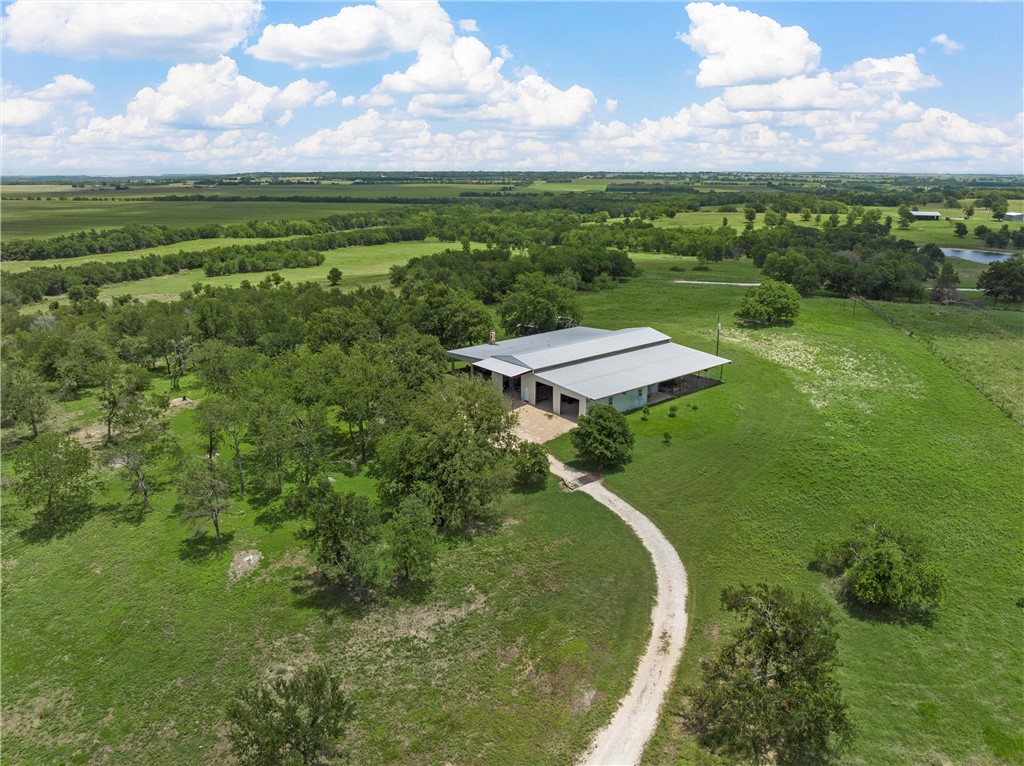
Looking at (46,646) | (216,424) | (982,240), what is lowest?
(46,646)

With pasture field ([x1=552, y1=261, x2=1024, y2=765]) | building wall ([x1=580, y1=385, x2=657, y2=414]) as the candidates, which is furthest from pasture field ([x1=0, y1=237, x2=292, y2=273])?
pasture field ([x1=552, y1=261, x2=1024, y2=765])

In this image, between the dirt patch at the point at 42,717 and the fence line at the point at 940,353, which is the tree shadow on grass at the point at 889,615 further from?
the dirt patch at the point at 42,717

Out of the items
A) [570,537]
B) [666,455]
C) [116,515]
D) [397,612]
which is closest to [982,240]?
[666,455]

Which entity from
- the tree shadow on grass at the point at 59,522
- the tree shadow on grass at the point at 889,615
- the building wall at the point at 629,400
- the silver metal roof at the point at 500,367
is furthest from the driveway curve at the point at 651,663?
the tree shadow on grass at the point at 59,522

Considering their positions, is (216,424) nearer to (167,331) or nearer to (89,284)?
(167,331)

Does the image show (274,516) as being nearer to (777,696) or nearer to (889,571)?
(777,696)

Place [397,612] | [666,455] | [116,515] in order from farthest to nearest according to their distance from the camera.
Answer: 1. [666,455]
2. [116,515]
3. [397,612]

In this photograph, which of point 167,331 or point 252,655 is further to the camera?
point 167,331

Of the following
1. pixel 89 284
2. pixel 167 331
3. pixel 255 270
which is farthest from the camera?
pixel 255 270

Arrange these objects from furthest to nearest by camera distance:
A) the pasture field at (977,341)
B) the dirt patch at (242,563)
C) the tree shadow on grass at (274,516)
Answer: the pasture field at (977,341), the tree shadow on grass at (274,516), the dirt patch at (242,563)
